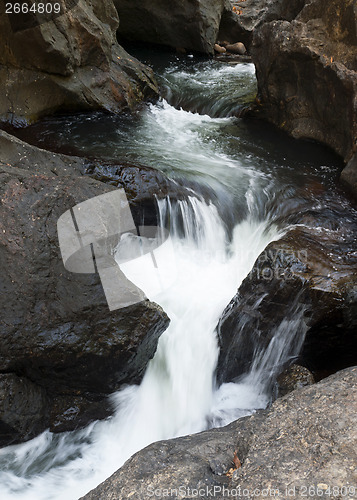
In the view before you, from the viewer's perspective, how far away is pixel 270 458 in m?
2.01

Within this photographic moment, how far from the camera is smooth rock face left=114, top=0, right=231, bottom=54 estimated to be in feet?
34.3

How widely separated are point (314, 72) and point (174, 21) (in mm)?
5732

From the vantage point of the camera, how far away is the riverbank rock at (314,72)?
19.5 feet

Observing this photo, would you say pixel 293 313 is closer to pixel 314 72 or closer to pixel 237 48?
pixel 314 72

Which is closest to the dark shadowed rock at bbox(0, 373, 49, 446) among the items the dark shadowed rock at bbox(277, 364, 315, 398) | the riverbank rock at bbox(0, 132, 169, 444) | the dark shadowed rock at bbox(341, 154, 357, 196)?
the riverbank rock at bbox(0, 132, 169, 444)

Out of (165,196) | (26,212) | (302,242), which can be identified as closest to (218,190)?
(165,196)

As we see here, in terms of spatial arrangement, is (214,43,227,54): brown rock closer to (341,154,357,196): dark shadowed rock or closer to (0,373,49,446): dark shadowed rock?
(341,154,357,196): dark shadowed rock

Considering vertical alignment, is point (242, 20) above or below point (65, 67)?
above

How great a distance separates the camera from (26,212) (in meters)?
3.27

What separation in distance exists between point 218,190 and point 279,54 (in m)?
2.55

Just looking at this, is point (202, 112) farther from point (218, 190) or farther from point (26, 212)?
Answer: point (26, 212)

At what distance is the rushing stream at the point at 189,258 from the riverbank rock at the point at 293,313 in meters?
0.05

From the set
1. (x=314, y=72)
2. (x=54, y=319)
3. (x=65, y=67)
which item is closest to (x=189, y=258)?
(x=54, y=319)

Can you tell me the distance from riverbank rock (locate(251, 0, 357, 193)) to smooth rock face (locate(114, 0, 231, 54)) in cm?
402
